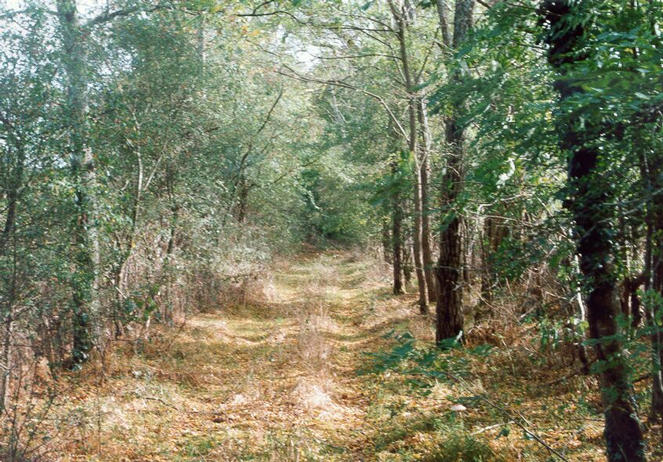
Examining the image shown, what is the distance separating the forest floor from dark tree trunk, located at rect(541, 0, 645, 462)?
358 mm

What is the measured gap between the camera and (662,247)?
3.33 m

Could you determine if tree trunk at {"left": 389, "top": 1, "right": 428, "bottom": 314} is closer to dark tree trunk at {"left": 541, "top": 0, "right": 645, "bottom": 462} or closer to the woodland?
the woodland

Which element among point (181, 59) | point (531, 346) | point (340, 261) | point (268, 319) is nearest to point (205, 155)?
point (181, 59)

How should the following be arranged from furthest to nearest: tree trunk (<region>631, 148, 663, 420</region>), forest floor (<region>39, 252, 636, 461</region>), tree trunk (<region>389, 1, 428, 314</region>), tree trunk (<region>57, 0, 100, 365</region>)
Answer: tree trunk (<region>389, 1, 428, 314</region>) < tree trunk (<region>57, 0, 100, 365</region>) < forest floor (<region>39, 252, 636, 461</region>) < tree trunk (<region>631, 148, 663, 420</region>)

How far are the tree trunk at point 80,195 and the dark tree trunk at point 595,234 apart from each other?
5687mm

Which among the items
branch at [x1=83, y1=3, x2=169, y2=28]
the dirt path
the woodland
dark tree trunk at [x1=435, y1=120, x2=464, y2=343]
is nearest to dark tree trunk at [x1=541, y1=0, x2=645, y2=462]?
the woodland

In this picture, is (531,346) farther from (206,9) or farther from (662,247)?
(206,9)

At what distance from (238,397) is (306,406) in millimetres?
1147

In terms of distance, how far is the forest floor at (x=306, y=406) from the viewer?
5.30m

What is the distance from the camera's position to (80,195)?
7.36 metres

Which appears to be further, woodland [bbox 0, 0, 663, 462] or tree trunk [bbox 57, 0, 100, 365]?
tree trunk [bbox 57, 0, 100, 365]

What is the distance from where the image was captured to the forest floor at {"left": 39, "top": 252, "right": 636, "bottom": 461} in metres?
5.30

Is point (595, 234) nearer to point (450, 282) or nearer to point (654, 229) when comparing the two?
point (654, 229)

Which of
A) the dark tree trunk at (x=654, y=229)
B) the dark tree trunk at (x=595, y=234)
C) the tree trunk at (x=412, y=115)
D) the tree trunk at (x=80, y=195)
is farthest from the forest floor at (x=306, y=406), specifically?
the tree trunk at (x=412, y=115)
